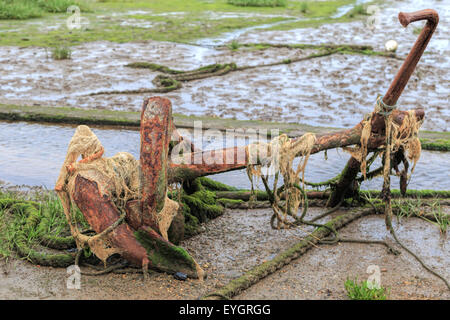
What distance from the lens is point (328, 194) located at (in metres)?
4.99

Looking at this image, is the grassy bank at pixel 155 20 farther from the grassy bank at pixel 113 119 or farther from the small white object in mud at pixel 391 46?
the grassy bank at pixel 113 119

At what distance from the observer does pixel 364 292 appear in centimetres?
341

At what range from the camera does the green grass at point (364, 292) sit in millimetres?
3393

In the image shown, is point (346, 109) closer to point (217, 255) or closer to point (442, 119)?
point (442, 119)

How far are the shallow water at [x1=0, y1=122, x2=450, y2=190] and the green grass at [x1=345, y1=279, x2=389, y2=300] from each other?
212cm

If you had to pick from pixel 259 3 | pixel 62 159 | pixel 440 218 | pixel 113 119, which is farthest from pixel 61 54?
pixel 259 3

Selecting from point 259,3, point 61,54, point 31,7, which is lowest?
point 61,54

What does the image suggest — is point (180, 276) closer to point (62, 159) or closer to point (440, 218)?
point (440, 218)

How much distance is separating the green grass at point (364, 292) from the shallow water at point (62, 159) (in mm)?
2119

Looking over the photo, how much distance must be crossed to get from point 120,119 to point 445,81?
6154 millimetres

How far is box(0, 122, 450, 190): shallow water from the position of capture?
18.4ft

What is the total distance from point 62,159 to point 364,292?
11.9 feet
